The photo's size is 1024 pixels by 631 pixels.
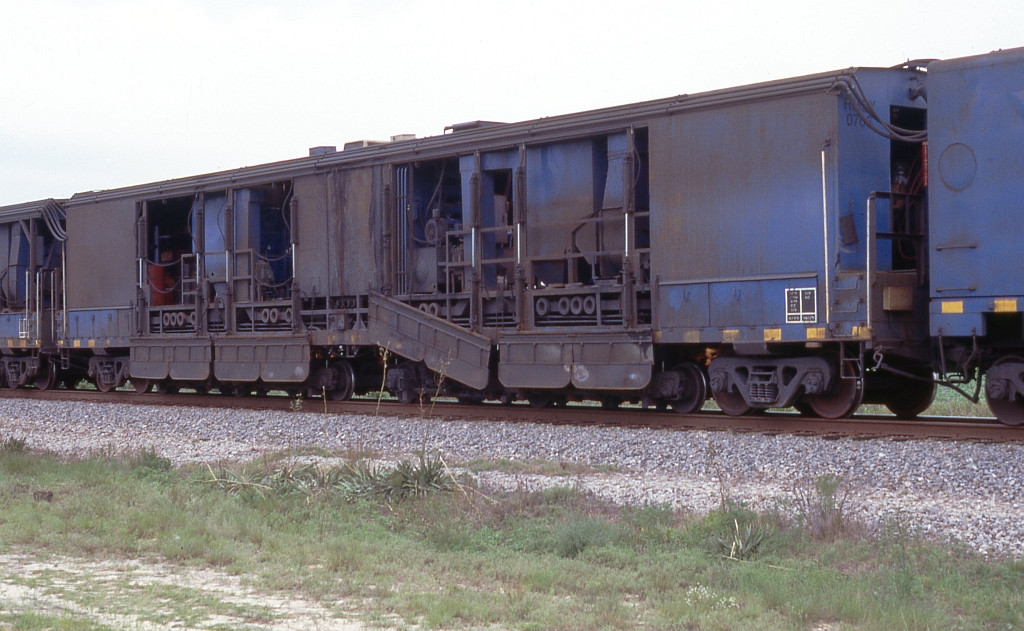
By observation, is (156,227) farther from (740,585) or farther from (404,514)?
(740,585)

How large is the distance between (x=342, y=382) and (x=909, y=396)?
9381mm

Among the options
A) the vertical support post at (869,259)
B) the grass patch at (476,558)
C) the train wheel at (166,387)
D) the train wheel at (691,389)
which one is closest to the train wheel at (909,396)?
the vertical support post at (869,259)

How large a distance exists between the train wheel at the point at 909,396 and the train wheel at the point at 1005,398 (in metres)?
2.06

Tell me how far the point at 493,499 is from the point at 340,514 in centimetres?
121

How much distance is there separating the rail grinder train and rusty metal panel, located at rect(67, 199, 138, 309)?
0.28ft

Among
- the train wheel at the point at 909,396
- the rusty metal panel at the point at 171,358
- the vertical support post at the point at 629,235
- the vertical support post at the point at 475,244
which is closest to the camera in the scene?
the train wheel at the point at 909,396

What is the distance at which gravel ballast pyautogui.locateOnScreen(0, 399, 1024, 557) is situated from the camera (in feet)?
26.9

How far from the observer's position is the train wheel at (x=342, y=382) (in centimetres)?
1894

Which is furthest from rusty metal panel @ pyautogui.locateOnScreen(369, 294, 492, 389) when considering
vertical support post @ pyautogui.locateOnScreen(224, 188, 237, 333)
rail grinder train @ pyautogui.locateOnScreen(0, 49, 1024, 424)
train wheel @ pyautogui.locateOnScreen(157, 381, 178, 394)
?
train wheel @ pyautogui.locateOnScreen(157, 381, 178, 394)

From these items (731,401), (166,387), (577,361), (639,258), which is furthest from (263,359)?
(731,401)

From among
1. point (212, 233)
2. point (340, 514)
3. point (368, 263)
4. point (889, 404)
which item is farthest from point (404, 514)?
point (212, 233)

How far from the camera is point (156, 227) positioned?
74.1 feet

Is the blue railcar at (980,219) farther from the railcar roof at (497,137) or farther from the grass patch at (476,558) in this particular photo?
the grass patch at (476,558)

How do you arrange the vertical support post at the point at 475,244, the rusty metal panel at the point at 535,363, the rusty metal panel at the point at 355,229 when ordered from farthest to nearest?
the rusty metal panel at the point at 355,229 → the vertical support post at the point at 475,244 → the rusty metal panel at the point at 535,363
